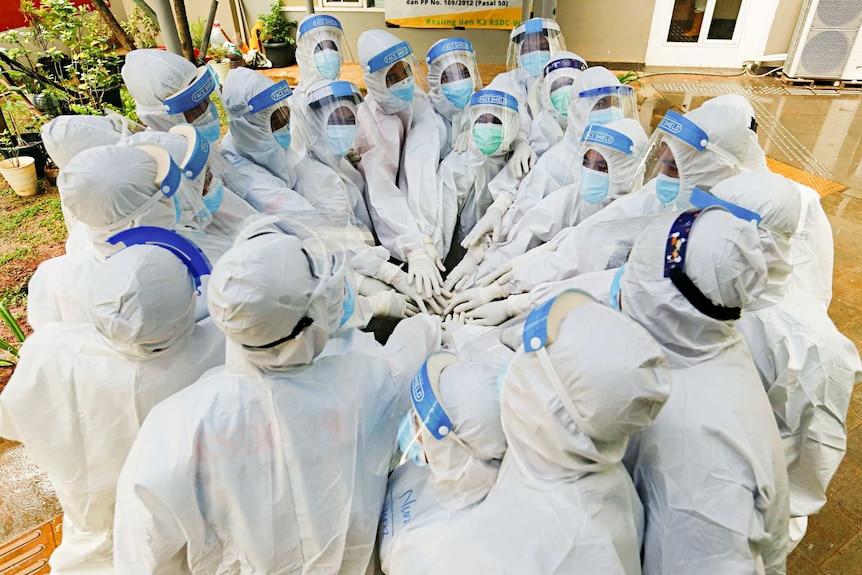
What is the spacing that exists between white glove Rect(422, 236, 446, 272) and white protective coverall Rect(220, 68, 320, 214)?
0.62 m

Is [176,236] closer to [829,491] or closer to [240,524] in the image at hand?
[240,524]

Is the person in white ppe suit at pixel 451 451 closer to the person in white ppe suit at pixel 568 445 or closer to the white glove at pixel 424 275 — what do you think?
the person in white ppe suit at pixel 568 445

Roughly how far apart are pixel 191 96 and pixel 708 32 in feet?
28.8

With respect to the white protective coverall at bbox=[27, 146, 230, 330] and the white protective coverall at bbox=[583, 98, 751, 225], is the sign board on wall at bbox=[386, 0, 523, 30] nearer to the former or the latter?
the white protective coverall at bbox=[583, 98, 751, 225]

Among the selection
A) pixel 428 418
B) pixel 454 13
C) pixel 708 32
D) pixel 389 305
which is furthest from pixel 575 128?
pixel 708 32

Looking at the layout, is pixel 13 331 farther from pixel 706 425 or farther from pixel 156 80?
pixel 706 425

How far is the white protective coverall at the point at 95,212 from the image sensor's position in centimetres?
175

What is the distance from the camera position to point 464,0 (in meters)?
7.98

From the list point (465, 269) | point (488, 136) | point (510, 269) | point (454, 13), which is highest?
point (454, 13)

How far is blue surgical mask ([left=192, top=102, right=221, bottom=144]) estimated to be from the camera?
2.58 meters

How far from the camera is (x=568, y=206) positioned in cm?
276

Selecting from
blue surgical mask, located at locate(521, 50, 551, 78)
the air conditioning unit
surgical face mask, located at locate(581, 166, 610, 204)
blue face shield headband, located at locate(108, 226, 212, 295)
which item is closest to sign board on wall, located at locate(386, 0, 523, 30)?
the air conditioning unit

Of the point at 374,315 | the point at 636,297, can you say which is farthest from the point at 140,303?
the point at 636,297

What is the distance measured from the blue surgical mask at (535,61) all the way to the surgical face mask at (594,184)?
141 centimetres
